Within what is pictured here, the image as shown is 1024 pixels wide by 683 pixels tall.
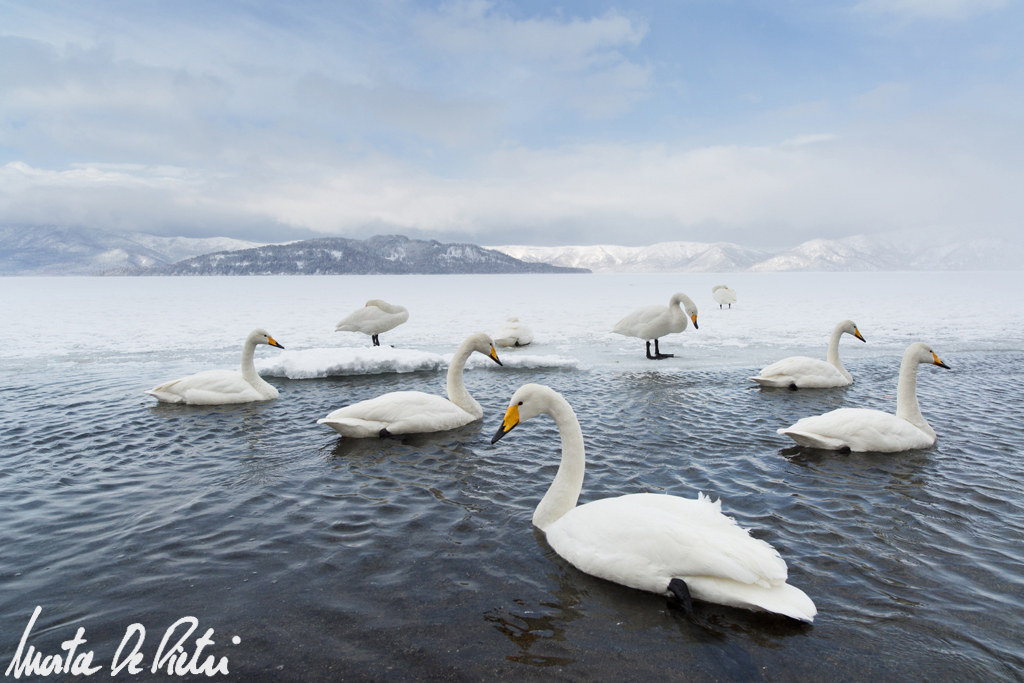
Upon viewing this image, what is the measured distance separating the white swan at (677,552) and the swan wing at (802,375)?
6766mm

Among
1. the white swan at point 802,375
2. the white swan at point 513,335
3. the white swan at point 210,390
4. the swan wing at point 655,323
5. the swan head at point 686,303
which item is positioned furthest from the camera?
the white swan at point 513,335

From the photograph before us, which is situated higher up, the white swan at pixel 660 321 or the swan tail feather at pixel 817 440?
the white swan at pixel 660 321

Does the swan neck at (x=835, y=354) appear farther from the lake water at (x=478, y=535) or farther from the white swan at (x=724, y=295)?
the white swan at (x=724, y=295)

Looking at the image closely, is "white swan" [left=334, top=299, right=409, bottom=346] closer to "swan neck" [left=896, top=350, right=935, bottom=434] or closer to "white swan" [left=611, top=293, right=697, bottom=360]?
"white swan" [left=611, top=293, right=697, bottom=360]

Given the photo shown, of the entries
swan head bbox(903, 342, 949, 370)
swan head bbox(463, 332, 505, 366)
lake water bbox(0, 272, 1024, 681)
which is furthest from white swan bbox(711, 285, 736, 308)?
swan head bbox(463, 332, 505, 366)

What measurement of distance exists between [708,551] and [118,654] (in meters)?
3.58

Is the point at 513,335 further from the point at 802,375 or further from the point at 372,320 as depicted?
the point at 802,375

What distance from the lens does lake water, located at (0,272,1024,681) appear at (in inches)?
133

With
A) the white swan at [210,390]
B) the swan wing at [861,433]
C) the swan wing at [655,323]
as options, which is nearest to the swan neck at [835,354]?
the swan wing at [655,323]

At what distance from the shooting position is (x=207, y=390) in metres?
9.23

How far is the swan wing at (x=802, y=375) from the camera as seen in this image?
1021cm

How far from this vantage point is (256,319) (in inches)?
949

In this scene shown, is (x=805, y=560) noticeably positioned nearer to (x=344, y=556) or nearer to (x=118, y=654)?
(x=344, y=556)

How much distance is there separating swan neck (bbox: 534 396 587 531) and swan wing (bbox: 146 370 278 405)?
6411 mm
